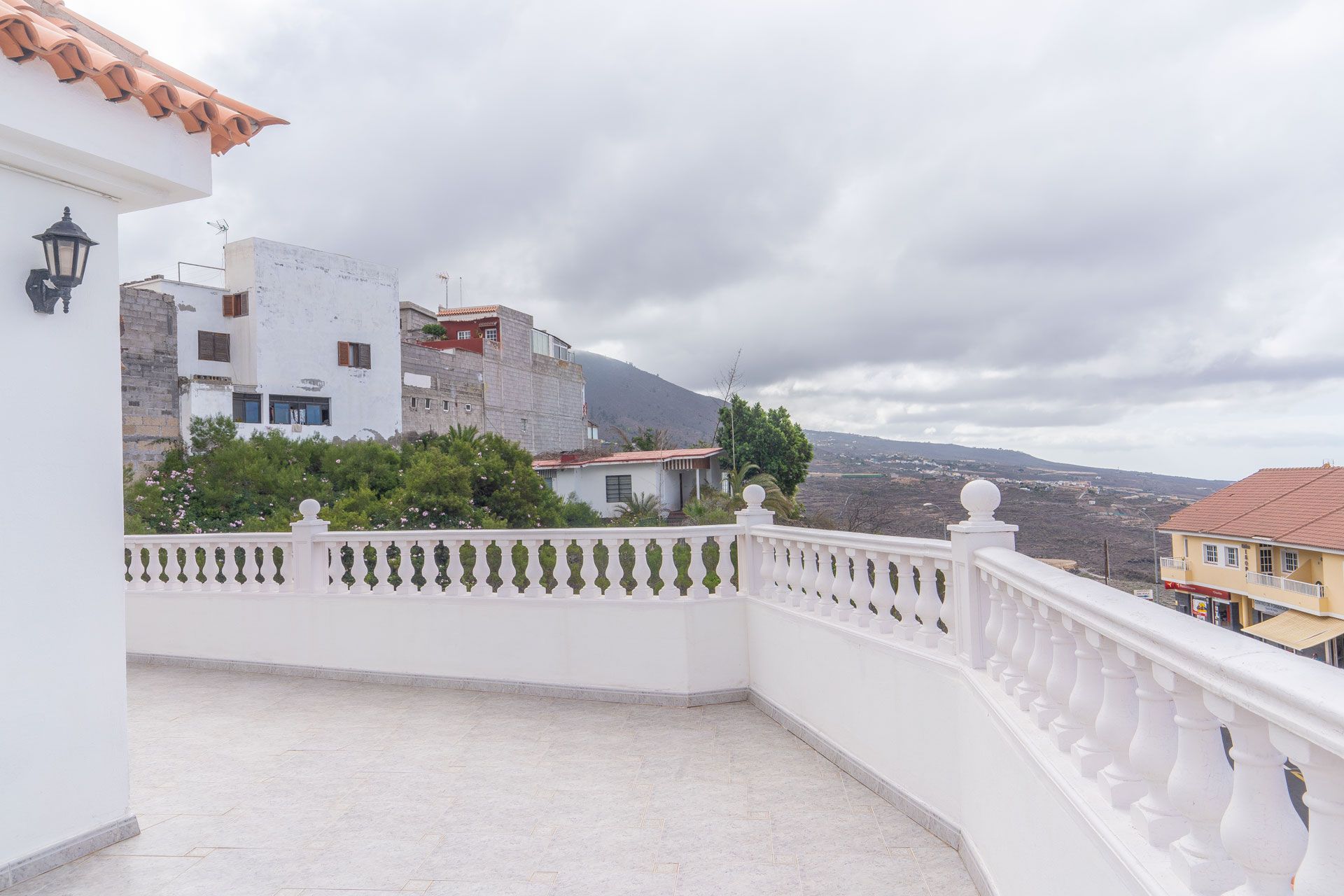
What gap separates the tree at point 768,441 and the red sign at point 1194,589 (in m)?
27.6

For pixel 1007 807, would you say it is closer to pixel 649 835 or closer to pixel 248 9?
pixel 649 835

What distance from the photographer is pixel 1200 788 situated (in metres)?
1.21

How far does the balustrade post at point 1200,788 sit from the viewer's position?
3.94 feet

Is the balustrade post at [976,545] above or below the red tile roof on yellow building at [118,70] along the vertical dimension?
below

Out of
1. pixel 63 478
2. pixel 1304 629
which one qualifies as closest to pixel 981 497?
pixel 1304 629

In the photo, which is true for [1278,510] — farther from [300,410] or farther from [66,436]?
[300,410]

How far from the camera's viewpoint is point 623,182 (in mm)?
11156

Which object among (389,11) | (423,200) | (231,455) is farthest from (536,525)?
(389,11)

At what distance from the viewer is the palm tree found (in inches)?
1044


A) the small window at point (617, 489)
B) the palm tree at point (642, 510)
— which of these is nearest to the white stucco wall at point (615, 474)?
the small window at point (617, 489)

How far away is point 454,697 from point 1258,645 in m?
5.27

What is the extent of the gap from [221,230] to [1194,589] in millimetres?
30551

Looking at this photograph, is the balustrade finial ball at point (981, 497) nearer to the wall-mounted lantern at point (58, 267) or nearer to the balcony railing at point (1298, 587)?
the balcony railing at point (1298, 587)

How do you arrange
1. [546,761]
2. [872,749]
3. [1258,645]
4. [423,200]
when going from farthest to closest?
[423,200]
[546,761]
[872,749]
[1258,645]
